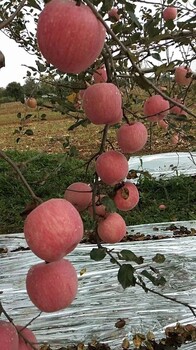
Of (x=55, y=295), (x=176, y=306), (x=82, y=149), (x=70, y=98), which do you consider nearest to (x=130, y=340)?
(x=176, y=306)

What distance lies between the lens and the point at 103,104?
3.18 ft

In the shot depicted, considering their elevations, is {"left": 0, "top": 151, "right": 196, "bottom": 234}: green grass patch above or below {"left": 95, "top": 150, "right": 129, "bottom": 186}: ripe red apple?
below

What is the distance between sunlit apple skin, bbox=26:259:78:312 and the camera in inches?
30.2

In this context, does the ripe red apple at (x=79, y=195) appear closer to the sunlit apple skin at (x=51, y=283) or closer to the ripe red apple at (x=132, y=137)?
the ripe red apple at (x=132, y=137)

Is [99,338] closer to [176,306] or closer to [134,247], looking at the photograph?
[176,306]

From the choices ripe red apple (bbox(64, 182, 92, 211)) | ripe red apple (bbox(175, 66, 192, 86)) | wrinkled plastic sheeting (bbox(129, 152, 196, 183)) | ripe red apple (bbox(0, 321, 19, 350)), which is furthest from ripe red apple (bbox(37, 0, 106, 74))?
wrinkled plastic sheeting (bbox(129, 152, 196, 183))

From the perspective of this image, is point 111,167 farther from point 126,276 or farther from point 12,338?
point 12,338

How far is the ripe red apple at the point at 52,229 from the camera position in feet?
2.27

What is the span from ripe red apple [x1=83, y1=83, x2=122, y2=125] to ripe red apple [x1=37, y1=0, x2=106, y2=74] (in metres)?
0.27

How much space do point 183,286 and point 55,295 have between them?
1943 mm

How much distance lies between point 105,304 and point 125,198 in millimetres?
1441

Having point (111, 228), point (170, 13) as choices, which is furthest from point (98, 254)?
point (170, 13)

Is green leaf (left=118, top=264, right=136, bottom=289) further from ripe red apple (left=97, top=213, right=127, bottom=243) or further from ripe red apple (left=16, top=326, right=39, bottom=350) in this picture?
ripe red apple (left=16, top=326, right=39, bottom=350)

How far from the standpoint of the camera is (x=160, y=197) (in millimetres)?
4801
